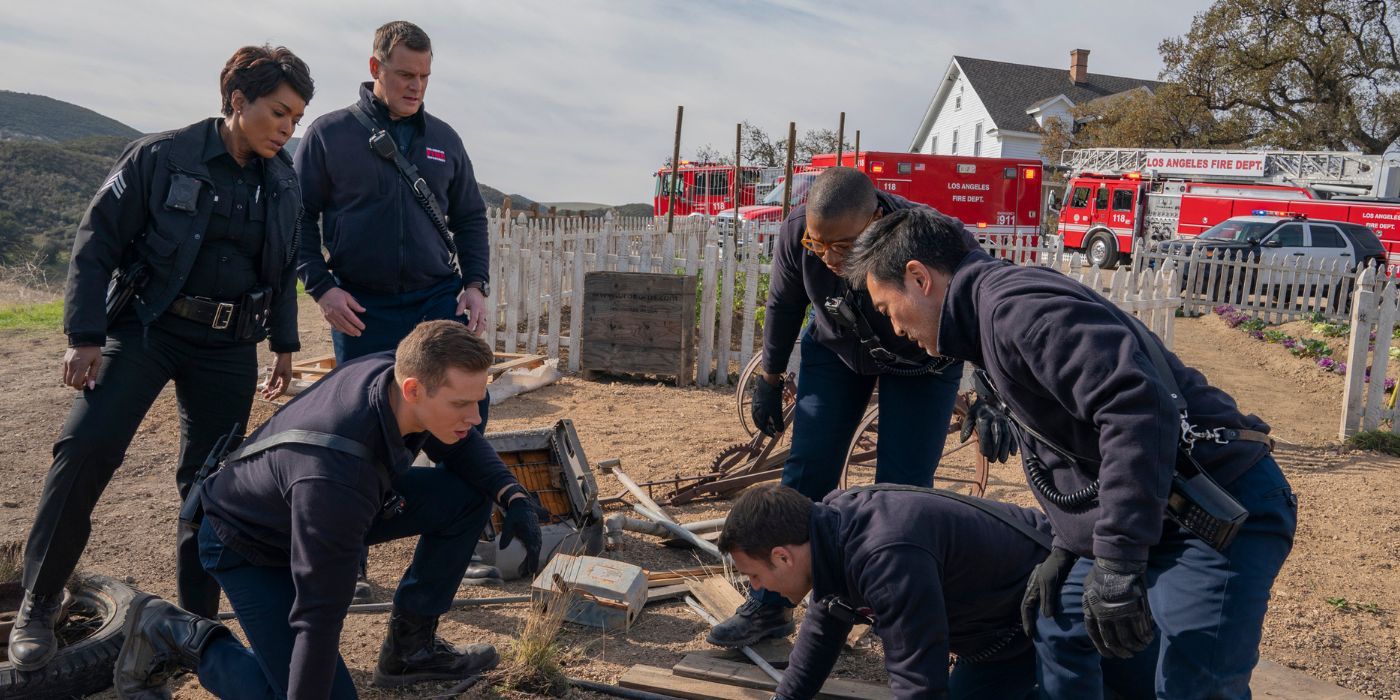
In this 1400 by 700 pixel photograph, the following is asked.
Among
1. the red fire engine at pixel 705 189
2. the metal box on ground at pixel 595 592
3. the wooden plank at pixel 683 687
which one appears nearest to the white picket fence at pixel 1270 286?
the red fire engine at pixel 705 189

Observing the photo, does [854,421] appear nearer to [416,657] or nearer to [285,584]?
[416,657]

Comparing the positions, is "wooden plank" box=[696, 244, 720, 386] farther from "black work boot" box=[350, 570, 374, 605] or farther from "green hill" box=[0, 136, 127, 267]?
"green hill" box=[0, 136, 127, 267]

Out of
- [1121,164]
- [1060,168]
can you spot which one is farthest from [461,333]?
[1060,168]

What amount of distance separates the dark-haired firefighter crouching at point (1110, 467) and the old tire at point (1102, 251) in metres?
24.0

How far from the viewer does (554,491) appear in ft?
16.1

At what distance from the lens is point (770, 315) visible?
4.09 metres

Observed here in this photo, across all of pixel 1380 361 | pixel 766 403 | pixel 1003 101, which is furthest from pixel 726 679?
pixel 1003 101

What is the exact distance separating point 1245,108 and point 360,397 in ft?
115

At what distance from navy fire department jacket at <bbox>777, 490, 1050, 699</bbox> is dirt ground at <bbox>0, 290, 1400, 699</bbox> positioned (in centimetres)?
93

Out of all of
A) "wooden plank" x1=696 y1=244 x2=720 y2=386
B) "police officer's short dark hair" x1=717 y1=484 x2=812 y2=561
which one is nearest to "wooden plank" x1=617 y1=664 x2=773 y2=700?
"police officer's short dark hair" x1=717 y1=484 x2=812 y2=561

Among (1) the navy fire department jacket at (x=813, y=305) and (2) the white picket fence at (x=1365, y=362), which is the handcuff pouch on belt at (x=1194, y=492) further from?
(2) the white picket fence at (x=1365, y=362)

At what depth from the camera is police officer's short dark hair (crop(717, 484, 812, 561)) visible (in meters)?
2.61

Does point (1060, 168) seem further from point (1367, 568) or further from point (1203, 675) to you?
point (1203, 675)

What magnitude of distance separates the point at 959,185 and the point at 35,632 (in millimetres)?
21915
